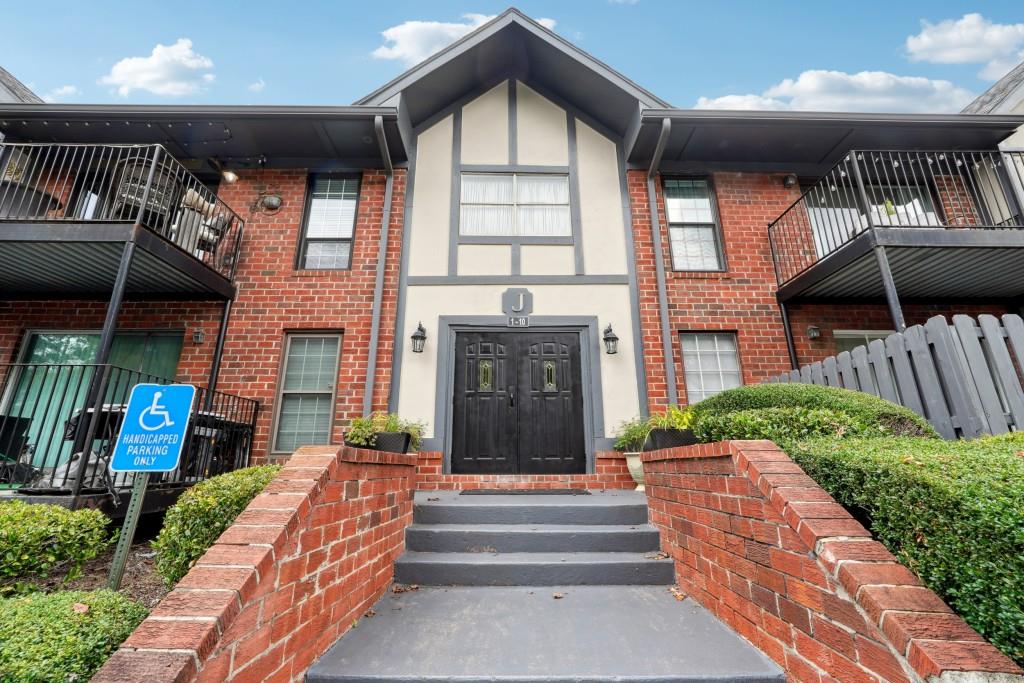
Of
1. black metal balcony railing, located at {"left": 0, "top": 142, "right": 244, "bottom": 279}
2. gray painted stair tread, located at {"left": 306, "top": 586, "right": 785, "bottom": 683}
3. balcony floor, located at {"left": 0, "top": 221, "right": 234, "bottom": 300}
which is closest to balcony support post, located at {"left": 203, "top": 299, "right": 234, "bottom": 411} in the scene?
balcony floor, located at {"left": 0, "top": 221, "right": 234, "bottom": 300}

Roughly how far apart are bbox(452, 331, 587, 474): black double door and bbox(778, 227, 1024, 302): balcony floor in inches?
133

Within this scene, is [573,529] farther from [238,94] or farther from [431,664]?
[238,94]

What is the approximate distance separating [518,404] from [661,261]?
9.76 ft

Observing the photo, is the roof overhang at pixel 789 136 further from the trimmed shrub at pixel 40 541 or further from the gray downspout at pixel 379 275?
the trimmed shrub at pixel 40 541

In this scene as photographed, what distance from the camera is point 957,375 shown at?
143 inches

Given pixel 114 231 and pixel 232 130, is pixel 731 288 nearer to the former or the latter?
pixel 232 130

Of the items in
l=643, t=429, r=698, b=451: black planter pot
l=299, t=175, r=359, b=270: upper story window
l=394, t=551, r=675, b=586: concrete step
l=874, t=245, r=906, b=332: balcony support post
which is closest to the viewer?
l=394, t=551, r=675, b=586: concrete step

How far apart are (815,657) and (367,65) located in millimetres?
17110

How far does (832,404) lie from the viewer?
351 cm

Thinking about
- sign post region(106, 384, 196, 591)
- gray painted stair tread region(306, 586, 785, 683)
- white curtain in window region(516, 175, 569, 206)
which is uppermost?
white curtain in window region(516, 175, 569, 206)

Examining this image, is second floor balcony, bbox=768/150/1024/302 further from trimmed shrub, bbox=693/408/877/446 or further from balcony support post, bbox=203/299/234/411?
balcony support post, bbox=203/299/234/411

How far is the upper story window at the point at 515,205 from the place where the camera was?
21.3 feet

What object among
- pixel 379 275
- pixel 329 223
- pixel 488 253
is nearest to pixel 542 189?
pixel 488 253

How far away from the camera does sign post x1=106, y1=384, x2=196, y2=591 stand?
7.89 feet
